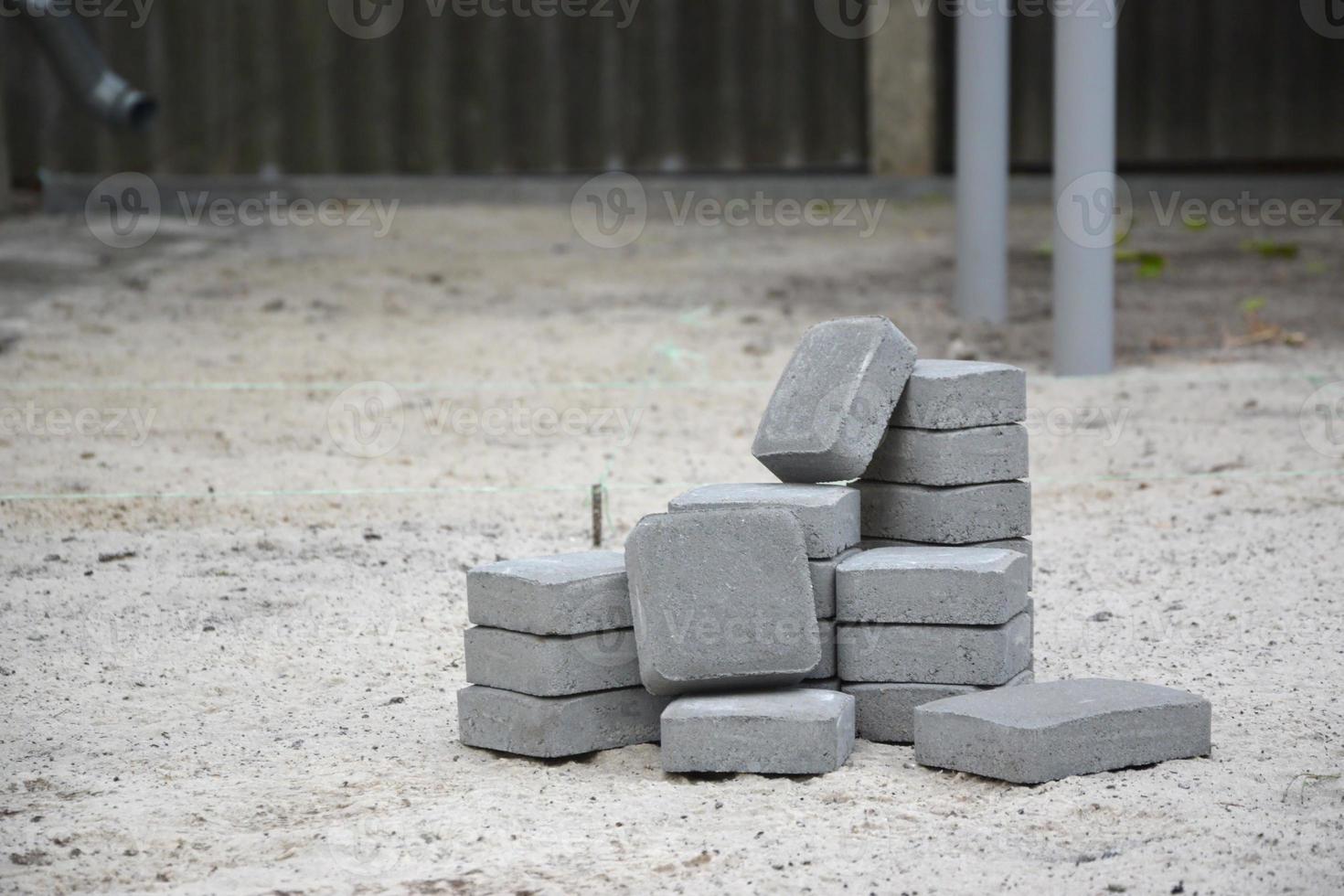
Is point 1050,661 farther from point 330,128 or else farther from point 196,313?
point 330,128

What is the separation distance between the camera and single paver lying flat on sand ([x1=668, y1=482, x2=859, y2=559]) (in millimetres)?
4531

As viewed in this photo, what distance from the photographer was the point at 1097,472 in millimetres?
7652

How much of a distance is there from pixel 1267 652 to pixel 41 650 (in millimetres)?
4063

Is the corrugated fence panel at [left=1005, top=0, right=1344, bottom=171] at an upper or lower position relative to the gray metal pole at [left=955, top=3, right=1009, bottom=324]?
upper
